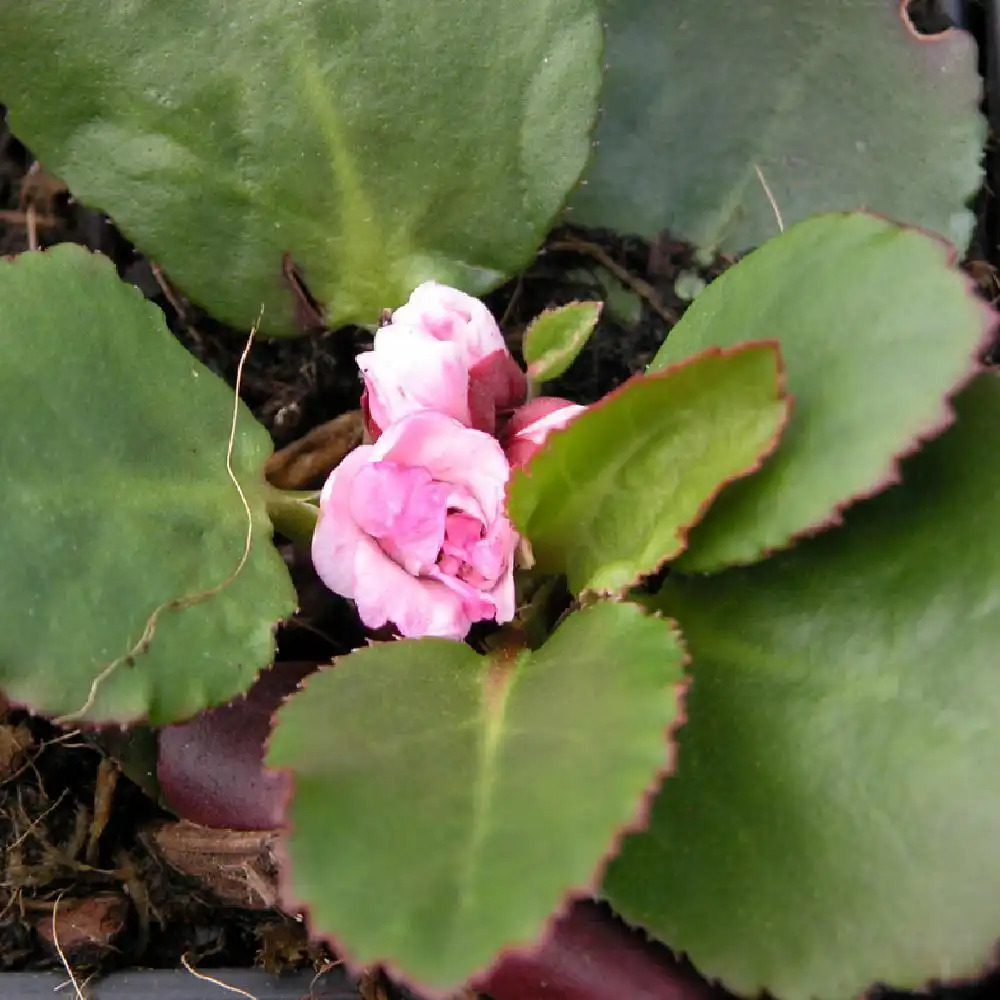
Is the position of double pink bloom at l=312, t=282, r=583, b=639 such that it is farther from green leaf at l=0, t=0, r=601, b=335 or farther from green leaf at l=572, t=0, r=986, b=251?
green leaf at l=572, t=0, r=986, b=251

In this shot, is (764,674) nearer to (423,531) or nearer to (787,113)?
(423,531)

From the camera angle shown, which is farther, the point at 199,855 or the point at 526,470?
the point at 199,855

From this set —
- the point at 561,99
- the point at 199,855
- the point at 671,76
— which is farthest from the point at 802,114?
the point at 199,855

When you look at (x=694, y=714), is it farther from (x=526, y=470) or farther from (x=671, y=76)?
(x=671, y=76)

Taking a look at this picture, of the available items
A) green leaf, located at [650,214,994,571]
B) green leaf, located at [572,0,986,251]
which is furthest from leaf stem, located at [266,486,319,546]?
green leaf, located at [572,0,986,251]

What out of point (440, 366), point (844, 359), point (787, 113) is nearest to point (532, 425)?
point (440, 366)

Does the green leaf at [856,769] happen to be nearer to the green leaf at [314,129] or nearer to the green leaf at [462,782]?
the green leaf at [462,782]
